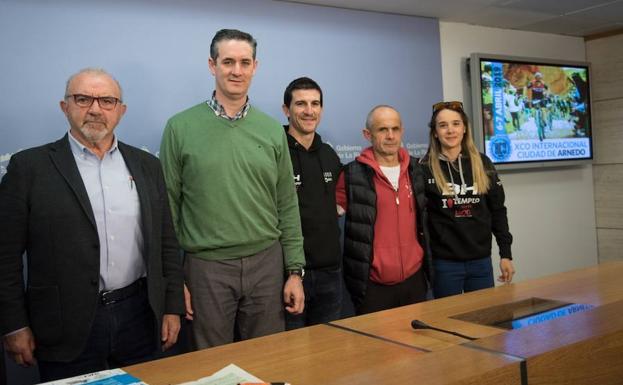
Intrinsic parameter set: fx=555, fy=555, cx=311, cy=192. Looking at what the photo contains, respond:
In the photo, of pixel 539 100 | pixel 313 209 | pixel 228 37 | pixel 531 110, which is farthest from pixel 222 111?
pixel 539 100

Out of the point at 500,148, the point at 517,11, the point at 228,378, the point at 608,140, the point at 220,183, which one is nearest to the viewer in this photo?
the point at 228,378

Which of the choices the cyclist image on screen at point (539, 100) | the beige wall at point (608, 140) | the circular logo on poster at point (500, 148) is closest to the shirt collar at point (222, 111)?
the circular logo on poster at point (500, 148)

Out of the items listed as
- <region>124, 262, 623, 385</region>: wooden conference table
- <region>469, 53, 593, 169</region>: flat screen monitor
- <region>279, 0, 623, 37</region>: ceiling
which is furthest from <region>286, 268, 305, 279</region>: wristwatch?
<region>469, 53, 593, 169</region>: flat screen monitor

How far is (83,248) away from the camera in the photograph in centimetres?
194

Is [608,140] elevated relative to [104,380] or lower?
elevated

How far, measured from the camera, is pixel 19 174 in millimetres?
1923

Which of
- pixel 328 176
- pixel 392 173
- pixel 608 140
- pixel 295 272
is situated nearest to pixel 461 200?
pixel 392 173

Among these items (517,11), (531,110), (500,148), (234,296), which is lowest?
(234,296)

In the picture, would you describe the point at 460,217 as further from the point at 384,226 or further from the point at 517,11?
the point at 517,11

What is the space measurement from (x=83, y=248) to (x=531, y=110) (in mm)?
3882

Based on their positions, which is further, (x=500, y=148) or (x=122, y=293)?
(x=500, y=148)

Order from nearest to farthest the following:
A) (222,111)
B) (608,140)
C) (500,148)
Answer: (222,111), (500,148), (608,140)

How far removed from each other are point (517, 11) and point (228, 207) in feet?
9.93

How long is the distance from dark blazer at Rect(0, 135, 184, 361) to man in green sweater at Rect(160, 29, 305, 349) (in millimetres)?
492
